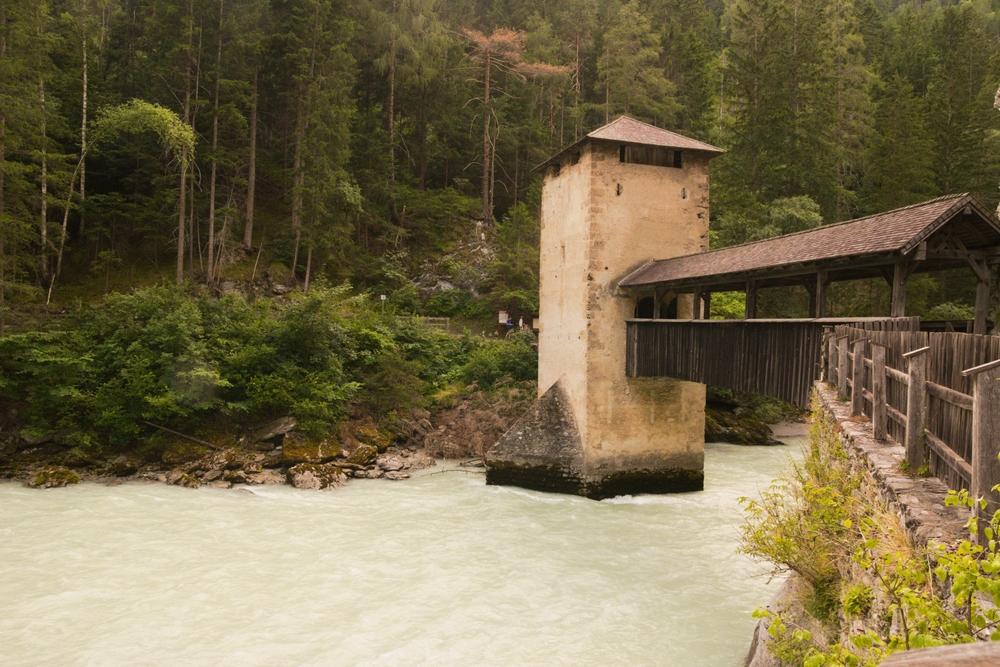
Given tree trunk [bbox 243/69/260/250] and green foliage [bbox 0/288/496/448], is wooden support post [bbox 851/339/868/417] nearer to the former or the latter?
green foliage [bbox 0/288/496/448]

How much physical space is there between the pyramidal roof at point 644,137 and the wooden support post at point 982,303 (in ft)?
22.4

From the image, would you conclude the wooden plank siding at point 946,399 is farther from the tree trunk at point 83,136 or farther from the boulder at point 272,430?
the tree trunk at point 83,136

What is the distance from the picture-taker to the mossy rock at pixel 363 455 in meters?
15.7

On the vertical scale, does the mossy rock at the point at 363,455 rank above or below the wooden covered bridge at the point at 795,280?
below

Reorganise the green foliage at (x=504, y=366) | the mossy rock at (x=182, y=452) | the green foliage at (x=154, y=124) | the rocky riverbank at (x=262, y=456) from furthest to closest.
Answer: the green foliage at (x=154, y=124)
the green foliage at (x=504, y=366)
the mossy rock at (x=182, y=452)
the rocky riverbank at (x=262, y=456)

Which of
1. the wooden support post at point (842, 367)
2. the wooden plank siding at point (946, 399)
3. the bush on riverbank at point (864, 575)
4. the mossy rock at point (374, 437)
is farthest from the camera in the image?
the mossy rock at point (374, 437)

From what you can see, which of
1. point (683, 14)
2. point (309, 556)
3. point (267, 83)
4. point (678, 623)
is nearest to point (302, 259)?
point (267, 83)

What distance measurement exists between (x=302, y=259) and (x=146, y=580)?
1887cm

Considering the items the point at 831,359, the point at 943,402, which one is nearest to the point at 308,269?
the point at 831,359

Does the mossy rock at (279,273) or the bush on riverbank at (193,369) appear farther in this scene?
the mossy rock at (279,273)

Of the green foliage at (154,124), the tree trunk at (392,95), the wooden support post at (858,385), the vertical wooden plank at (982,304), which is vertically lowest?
the wooden support post at (858,385)

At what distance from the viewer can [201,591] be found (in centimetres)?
889

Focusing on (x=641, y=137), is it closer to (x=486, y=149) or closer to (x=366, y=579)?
(x=366, y=579)

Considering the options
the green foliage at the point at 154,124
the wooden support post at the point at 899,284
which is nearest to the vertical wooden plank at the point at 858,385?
the wooden support post at the point at 899,284
